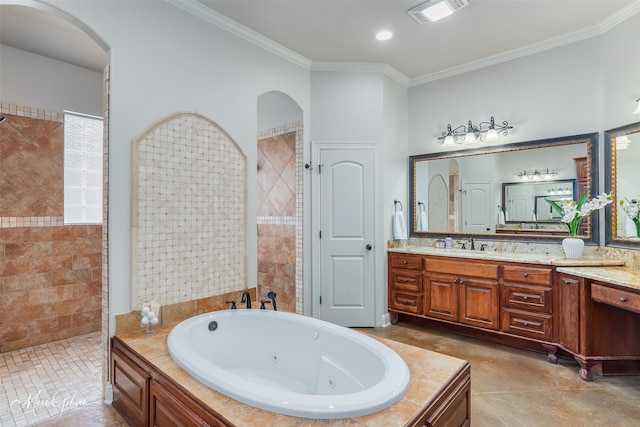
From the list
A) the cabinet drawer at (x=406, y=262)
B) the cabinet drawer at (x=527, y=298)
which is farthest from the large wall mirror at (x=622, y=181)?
the cabinet drawer at (x=406, y=262)

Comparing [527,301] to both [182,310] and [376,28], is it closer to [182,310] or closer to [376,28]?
[376,28]

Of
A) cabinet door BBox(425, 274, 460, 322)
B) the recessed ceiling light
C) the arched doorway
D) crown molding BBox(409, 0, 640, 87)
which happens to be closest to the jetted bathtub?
the arched doorway

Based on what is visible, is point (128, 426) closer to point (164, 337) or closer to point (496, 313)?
point (164, 337)

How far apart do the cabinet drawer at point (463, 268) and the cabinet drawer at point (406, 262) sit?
0.11 meters

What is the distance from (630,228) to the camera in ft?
9.20

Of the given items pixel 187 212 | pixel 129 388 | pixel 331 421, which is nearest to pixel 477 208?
pixel 187 212

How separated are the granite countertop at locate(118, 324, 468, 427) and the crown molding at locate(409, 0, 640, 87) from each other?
10.5 feet

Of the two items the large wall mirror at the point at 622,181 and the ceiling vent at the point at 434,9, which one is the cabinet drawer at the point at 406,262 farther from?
the ceiling vent at the point at 434,9

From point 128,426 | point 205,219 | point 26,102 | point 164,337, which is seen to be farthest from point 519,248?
point 26,102

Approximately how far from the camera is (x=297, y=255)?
12.2 feet

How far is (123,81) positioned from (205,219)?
112 centimetres

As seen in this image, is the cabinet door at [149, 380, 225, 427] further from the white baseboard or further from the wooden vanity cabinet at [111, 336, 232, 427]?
the white baseboard

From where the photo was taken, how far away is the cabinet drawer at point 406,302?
12.0ft

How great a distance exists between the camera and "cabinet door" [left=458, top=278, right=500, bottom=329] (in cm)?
316
